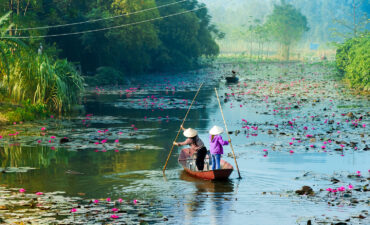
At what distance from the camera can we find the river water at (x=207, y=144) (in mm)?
13750

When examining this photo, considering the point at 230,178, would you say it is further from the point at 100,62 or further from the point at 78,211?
the point at 100,62

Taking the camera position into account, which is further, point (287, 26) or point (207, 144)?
point (287, 26)

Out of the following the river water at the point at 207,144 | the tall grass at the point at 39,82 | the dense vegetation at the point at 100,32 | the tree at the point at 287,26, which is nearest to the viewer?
the river water at the point at 207,144

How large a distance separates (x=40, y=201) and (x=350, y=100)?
2978cm

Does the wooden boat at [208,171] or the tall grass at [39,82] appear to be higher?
the tall grass at [39,82]

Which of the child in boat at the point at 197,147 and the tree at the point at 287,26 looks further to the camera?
the tree at the point at 287,26

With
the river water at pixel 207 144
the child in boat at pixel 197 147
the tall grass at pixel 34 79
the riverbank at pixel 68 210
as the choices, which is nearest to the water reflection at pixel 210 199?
the river water at pixel 207 144

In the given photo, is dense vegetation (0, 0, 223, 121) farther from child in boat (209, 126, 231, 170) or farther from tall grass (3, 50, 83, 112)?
child in boat (209, 126, 231, 170)

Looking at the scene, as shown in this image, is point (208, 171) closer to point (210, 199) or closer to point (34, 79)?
point (210, 199)

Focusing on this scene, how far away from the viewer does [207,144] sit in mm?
23516

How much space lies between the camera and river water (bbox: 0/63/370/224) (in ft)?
45.1

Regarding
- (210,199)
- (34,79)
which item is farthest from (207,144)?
(34,79)

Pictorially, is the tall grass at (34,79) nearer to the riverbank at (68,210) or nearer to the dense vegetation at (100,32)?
the riverbank at (68,210)

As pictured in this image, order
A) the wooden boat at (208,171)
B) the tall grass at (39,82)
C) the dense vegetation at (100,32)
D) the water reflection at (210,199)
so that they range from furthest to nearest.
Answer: the dense vegetation at (100,32) < the tall grass at (39,82) < the wooden boat at (208,171) < the water reflection at (210,199)
